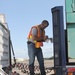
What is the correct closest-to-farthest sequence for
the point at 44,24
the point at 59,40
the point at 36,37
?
the point at 59,40, the point at 44,24, the point at 36,37

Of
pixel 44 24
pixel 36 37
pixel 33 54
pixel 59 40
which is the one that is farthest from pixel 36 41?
pixel 59 40

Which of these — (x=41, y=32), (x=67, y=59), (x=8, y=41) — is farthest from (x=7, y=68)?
(x=67, y=59)

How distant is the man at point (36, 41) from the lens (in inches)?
251

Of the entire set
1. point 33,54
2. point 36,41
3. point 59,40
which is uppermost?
point 59,40

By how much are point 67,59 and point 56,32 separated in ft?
1.44

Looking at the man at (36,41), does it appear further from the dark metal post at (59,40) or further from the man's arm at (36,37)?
the dark metal post at (59,40)

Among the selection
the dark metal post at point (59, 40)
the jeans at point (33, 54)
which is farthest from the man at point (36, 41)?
the dark metal post at point (59, 40)

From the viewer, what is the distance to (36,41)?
650cm

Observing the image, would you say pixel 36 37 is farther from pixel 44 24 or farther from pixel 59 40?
pixel 59 40

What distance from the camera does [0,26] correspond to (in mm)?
6797

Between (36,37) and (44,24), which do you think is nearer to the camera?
(44,24)

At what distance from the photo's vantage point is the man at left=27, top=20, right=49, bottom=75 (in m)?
6.39

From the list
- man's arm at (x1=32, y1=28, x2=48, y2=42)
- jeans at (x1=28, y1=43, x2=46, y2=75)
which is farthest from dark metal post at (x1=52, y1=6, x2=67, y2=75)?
jeans at (x1=28, y1=43, x2=46, y2=75)

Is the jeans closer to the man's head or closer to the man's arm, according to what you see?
the man's arm
